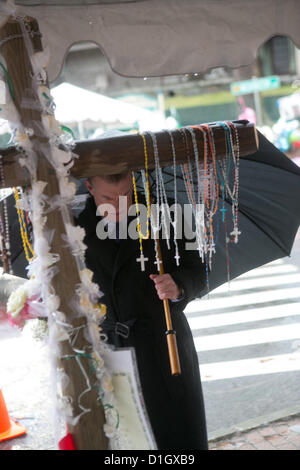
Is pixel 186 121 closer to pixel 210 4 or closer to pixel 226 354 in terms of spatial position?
pixel 226 354

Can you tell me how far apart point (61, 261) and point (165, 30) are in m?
1.90

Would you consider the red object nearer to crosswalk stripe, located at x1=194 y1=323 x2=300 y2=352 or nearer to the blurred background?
crosswalk stripe, located at x1=194 y1=323 x2=300 y2=352

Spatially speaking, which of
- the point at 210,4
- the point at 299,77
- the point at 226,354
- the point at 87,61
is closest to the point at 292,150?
the point at 299,77

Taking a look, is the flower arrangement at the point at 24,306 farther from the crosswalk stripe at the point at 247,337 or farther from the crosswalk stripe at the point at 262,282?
the crosswalk stripe at the point at 262,282

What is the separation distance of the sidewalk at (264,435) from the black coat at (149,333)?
54.8 inches

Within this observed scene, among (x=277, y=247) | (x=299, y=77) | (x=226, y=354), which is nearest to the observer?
(x=277, y=247)

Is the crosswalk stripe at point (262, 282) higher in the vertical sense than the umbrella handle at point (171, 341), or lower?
lower

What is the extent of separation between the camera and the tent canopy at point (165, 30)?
280 centimetres

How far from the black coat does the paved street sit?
6.45 ft

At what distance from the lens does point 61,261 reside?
5.08 ft

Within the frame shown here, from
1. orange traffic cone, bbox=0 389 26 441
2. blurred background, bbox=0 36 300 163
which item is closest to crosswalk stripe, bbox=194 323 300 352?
orange traffic cone, bbox=0 389 26 441

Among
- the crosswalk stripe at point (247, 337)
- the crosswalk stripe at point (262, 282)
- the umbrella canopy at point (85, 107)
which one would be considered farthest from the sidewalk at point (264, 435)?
the umbrella canopy at point (85, 107)

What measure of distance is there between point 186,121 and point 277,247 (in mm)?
25794

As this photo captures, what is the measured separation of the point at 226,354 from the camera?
5512 mm
